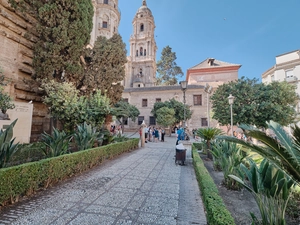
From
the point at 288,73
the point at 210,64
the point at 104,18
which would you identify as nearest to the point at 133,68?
the point at 104,18

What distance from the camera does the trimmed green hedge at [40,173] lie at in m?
2.81

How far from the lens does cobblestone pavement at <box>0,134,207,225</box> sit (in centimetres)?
256

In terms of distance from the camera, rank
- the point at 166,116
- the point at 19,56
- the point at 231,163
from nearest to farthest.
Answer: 1. the point at 231,163
2. the point at 19,56
3. the point at 166,116

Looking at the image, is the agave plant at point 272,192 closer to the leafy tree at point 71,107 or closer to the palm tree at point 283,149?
the palm tree at point 283,149

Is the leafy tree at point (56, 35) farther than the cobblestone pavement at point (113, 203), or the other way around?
the leafy tree at point (56, 35)

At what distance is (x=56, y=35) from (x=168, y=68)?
1457 inches

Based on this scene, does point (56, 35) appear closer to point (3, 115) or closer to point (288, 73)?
point (3, 115)

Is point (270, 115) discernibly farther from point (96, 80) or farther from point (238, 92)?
point (96, 80)

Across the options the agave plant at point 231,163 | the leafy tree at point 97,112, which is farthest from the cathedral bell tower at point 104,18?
the agave plant at point 231,163

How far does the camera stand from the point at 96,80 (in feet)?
38.2

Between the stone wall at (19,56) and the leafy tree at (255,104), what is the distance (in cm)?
1553

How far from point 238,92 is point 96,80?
13182mm

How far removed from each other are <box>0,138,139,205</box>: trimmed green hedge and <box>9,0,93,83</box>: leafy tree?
6220mm

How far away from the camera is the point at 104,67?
39.4 feet
